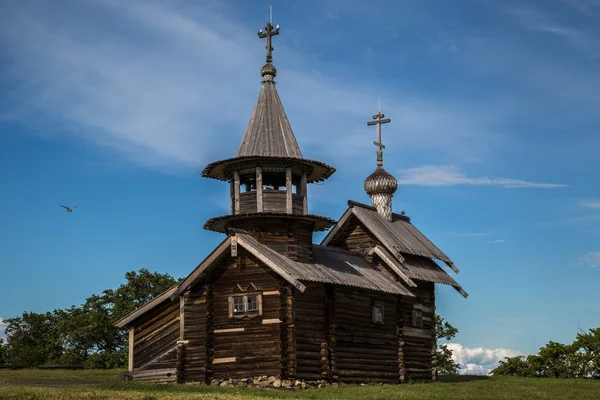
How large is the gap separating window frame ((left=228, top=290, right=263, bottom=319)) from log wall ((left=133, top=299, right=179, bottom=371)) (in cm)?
295

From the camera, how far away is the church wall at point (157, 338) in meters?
36.0

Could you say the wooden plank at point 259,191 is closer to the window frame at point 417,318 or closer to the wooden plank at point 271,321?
the wooden plank at point 271,321

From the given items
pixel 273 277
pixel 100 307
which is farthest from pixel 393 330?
pixel 100 307

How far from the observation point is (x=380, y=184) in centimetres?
4916

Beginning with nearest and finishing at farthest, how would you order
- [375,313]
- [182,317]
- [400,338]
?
[182,317]
[375,313]
[400,338]

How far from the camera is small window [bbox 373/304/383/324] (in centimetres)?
3931

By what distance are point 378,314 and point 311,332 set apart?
5834 millimetres

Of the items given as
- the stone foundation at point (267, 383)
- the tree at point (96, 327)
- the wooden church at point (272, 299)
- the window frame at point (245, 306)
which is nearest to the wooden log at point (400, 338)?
the wooden church at point (272, 299)

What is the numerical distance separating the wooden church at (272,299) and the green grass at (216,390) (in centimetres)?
206

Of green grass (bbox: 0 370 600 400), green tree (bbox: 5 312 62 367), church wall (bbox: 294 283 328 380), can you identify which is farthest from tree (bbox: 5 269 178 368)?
church wall (bbox: 294 283 328 380)

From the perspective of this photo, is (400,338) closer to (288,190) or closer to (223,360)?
(288,190)

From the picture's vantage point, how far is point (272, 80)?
39906 mm

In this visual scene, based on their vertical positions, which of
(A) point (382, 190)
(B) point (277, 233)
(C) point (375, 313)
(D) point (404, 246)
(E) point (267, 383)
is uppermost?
(A) point (382, 190)

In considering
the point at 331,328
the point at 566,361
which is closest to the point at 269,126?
the point at 331,328
